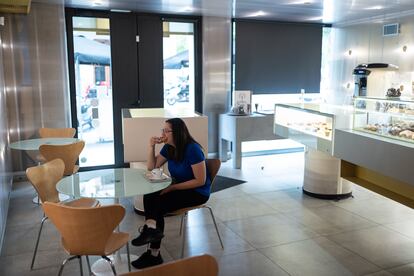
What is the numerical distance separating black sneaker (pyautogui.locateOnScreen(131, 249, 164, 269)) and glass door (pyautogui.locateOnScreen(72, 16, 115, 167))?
3787mm

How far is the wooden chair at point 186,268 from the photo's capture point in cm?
157

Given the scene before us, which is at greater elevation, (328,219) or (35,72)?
(35,72)

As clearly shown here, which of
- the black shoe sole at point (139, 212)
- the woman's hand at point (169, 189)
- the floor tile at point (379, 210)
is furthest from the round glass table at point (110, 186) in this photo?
the floor tile at point (379, 210)

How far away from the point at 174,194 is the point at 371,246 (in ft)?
6.39

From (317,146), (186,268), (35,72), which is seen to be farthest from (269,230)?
(35,72)

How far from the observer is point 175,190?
3488 mm

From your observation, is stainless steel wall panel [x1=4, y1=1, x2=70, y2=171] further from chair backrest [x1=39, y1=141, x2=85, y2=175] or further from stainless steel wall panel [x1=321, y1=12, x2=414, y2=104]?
stainless steel wall panel [x1=321, y1=12, x2=414, y2=104]

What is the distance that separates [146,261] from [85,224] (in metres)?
1.08

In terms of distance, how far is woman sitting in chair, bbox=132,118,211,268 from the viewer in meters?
3.41

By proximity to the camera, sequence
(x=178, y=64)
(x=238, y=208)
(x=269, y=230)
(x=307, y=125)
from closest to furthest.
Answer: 1. (x=269, y=230)
2. (x=238, y=208)
3. (x=307, y=125)
4. (x=178, y=64)

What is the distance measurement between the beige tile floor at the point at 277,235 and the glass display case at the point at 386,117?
42.1 inches

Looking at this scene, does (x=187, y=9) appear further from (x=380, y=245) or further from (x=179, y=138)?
(x=380, y=245)

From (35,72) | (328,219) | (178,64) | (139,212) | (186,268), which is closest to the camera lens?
(186,268)

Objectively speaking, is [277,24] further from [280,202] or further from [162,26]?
[280,202]
